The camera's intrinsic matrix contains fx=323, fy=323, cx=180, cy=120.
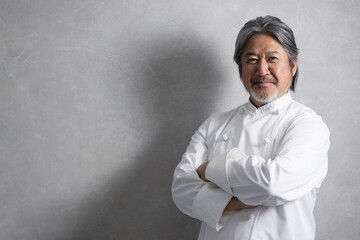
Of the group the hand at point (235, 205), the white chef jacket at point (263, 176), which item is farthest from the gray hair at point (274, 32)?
the hand at point (235, 205)

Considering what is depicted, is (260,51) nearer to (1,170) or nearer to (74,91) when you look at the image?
(74,91)

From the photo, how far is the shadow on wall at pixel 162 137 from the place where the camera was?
194 centimetres

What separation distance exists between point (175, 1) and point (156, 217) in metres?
1.32

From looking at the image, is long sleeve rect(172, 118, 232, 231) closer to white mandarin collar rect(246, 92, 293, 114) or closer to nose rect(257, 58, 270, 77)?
white mandarin collar rect(246, 92, 293, 114)

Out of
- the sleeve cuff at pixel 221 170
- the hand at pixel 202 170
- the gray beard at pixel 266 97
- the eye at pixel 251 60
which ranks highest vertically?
the eye at pixel 251 60

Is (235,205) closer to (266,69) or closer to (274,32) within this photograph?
(266,69)

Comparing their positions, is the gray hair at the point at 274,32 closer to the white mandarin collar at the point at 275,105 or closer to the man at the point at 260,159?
the man at the point at 260,159

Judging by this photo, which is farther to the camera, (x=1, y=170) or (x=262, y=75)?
(x=1, y=170)

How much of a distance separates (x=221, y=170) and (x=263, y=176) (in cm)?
18

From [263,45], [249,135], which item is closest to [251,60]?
[263,45]

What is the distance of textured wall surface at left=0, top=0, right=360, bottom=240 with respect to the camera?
1847mm

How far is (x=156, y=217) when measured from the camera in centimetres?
197

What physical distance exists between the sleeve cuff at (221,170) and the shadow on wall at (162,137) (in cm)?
66

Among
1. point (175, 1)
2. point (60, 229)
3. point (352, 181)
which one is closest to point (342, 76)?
point (352, 181)
